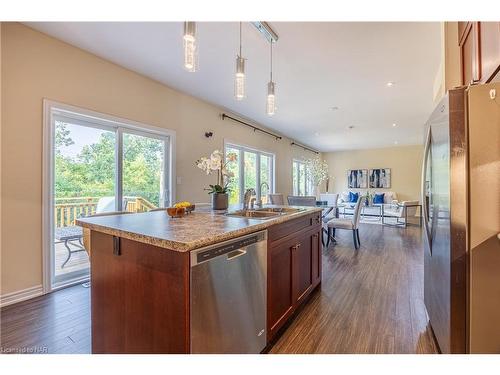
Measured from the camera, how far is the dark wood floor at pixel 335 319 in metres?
1.71

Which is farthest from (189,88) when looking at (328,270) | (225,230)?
(328,270)

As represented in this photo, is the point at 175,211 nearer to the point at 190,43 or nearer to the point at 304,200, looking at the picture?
the point at 190,43

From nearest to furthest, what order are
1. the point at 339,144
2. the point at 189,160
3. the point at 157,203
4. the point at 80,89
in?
the point at 80,89 < the point at 157,203 < the point at 189,160 < the point at 339,144

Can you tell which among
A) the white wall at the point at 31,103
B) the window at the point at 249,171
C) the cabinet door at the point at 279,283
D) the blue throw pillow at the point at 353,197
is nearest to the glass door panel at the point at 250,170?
the window at the point at 249,171

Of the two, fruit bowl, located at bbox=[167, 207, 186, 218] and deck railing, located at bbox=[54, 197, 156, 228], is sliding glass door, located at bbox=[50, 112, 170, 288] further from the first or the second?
fruit bowl, located at bbox=[167, 207, 186, 218]

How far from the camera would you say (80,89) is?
2.70 meters

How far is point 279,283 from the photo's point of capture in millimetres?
1797

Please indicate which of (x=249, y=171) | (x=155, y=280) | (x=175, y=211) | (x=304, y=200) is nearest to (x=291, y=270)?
(x=175, y=211)

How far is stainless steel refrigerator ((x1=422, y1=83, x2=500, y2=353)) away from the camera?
1.23m

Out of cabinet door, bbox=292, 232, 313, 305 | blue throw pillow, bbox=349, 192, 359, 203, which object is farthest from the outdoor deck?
blue throw pillow, bbox=349, 192, 359, 203

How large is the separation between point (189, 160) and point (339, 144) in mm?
6491

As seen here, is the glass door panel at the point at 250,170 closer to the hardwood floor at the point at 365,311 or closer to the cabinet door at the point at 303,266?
the hardwood floor at the point at 365,311
